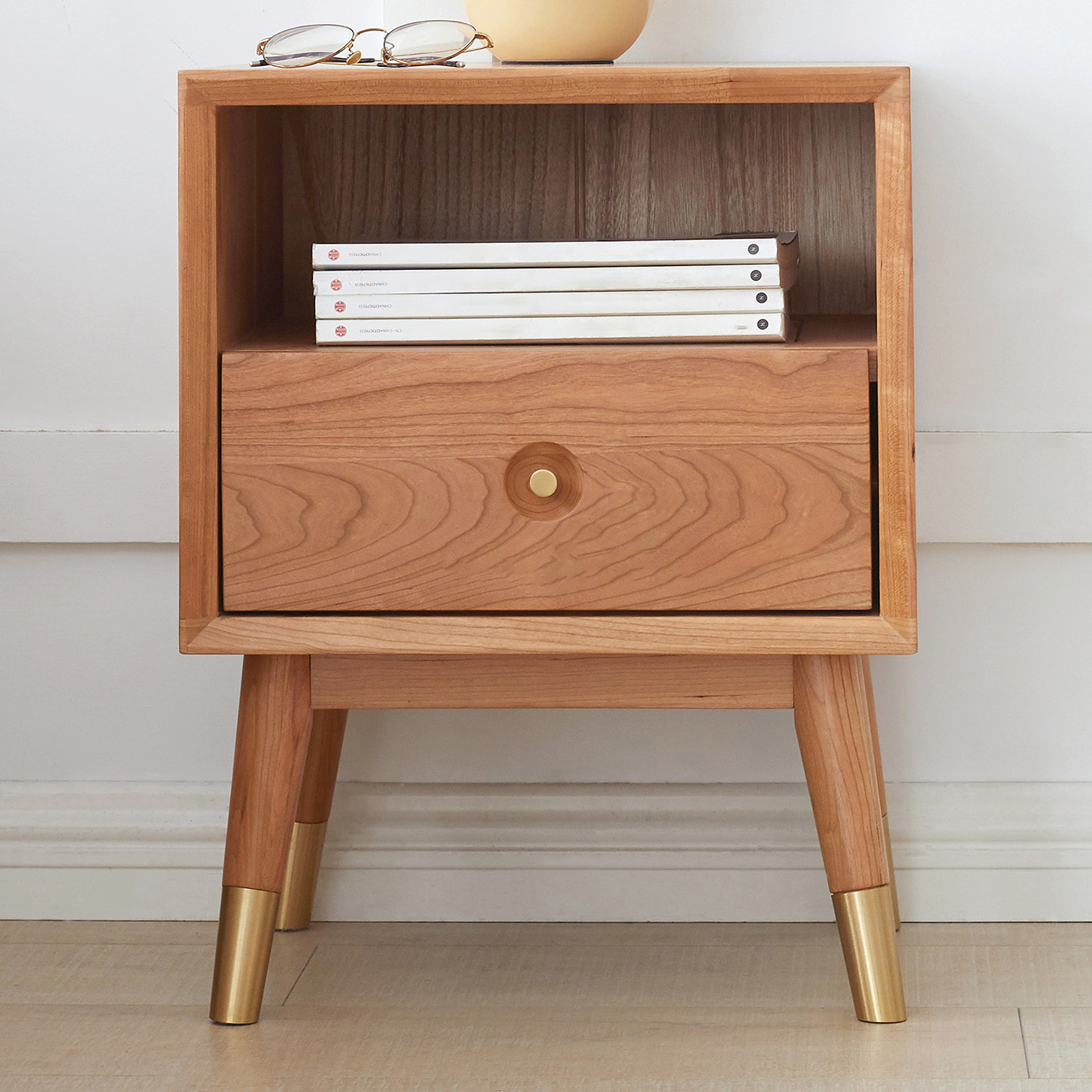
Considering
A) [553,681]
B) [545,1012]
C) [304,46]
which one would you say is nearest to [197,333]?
[304,46]

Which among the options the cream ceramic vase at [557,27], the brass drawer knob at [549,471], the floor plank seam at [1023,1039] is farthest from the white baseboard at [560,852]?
the cream ceramic vase at [557,27]

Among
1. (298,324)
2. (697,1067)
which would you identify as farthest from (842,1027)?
(298,324)

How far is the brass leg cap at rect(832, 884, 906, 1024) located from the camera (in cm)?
87

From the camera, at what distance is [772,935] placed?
1092 mm

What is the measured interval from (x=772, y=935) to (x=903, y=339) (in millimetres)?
548

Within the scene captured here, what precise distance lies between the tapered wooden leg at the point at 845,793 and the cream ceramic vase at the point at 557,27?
1.48ft

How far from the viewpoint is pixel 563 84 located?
2.59 feet

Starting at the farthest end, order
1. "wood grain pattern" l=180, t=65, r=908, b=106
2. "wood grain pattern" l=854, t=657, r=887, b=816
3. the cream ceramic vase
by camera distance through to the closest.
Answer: "wood grain pattern" l=854, t=657, r=887, b=816
the cream ceramic vase
"wood grain pattern" l=180, t=65, r=908, b=106

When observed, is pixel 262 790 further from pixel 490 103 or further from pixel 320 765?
pixel 490 103

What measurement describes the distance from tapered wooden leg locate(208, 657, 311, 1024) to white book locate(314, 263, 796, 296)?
0.88 ft

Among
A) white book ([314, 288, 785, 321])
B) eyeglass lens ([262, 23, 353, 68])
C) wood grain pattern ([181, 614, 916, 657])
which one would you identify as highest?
eyeglass lens ([262, 23, 353, 68])

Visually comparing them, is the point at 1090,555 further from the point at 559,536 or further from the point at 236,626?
→ the point at 236,626

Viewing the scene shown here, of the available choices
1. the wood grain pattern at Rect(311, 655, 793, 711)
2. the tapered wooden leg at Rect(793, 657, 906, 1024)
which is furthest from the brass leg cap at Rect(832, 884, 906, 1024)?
the wood grain pattern at Rect(311, 655, 793, 711)

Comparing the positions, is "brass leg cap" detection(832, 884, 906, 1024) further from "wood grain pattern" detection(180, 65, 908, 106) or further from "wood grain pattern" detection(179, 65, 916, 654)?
"wood grain pattern" detection(180, 65, 908, 106)
